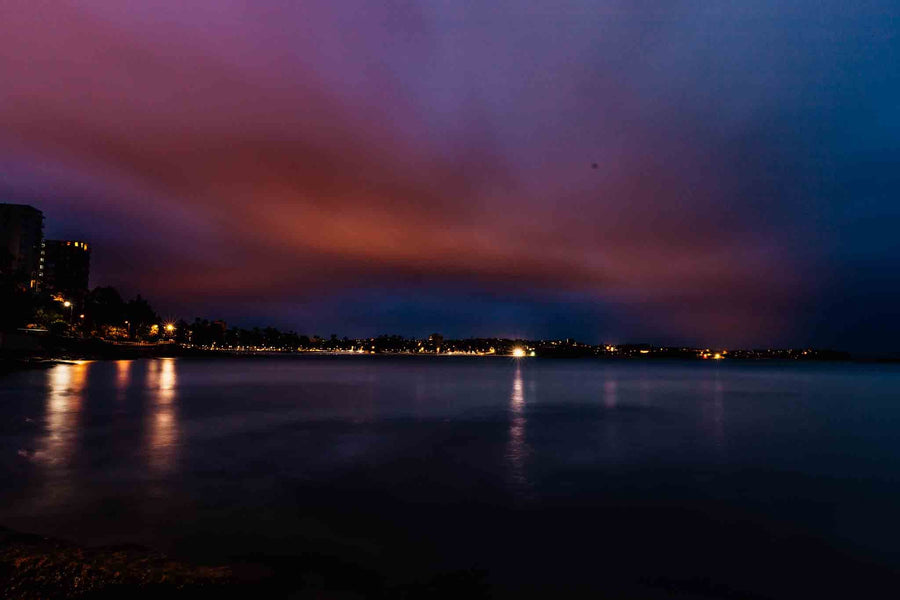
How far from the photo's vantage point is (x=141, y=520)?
45.4 ft

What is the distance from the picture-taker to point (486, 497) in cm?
1738

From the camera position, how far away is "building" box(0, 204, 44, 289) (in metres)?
166

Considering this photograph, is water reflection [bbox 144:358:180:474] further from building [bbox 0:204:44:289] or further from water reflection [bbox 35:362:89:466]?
building [bbox 0:204:44:289]

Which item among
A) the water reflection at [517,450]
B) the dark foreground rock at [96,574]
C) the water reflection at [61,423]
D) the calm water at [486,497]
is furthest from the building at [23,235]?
the dark foreground rock at [96,574]

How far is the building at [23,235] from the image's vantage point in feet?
543

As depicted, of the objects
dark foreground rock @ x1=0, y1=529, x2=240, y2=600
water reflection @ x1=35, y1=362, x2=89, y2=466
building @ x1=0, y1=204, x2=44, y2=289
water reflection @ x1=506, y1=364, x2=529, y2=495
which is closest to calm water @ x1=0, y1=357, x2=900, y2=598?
water reflection @ x1=506, y1=364, x2=529, y2=495

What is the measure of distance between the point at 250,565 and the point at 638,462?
17.4m

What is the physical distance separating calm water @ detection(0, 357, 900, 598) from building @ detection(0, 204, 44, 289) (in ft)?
540

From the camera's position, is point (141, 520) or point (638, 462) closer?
point (141, 520)

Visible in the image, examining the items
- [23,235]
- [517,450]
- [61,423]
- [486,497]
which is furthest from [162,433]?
[23,235]

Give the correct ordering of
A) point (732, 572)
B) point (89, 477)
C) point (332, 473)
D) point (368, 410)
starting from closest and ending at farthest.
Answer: point (732, 572)
point (89, 477)
point (332, 473)
point (368, 410)

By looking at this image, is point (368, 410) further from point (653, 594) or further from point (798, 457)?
point (653, 594)

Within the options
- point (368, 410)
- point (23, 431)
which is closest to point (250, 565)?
point (23, 431)

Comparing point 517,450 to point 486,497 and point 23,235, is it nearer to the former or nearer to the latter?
point 486,497
